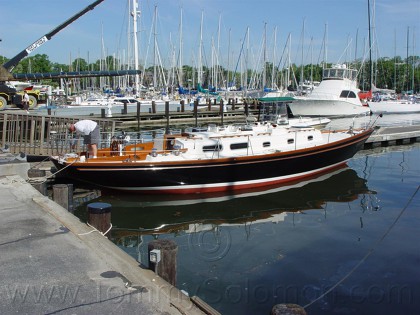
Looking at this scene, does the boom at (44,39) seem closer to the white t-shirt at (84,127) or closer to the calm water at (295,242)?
the white t-shirt at (84,127)

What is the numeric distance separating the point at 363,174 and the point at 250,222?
8886mm

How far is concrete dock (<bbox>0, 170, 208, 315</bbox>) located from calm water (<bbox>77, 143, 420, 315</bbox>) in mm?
2177

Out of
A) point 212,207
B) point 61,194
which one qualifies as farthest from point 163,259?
point 212,207

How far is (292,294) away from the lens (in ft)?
25.6

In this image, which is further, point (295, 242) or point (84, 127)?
point (84, 127)

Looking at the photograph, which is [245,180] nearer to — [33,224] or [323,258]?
[323,258]

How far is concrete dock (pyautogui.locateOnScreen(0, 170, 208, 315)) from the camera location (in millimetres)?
4820

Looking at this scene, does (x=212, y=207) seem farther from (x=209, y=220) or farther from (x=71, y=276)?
(x=71, y=276)

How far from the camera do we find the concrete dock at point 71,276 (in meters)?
4.82

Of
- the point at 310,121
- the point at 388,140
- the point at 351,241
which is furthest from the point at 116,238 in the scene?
the point at 388,140

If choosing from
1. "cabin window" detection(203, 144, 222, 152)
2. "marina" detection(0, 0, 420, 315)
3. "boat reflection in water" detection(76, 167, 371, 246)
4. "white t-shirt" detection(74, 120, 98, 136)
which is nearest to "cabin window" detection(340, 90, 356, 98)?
"marina" detection(0, 0, 420, 315)

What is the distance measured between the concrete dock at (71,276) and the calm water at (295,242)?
218 centimetres

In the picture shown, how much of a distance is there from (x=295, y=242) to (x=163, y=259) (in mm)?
5528

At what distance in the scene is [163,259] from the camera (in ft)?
18.9
